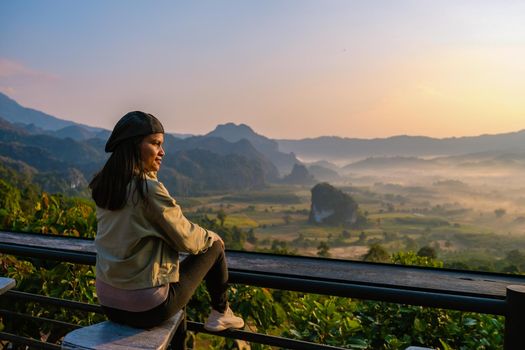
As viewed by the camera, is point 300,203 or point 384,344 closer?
point 384,344

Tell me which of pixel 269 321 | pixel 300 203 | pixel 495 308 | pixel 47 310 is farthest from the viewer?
pixel 300 203

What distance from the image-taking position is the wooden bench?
1.49 metres

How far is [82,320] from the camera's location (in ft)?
11.6

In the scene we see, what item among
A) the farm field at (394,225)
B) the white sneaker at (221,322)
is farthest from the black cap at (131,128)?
the farm field at (394,225)

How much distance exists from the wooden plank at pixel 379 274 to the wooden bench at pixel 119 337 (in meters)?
0.37

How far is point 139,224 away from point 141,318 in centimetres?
35

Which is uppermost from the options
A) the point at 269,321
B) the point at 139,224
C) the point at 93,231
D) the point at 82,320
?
the point at 139,224

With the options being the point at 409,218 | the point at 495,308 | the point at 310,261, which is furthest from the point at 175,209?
the point at 409,218

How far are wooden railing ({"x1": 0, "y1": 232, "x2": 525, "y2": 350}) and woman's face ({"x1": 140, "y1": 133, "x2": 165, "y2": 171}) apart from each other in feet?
1.67

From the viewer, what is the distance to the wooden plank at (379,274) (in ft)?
5.28

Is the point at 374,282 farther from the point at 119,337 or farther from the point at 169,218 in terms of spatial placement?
the point at 119,337

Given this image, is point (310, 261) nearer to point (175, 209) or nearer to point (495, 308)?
point (175, 209)

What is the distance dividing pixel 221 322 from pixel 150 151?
775 mm

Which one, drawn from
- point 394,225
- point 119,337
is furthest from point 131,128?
point 394,225
